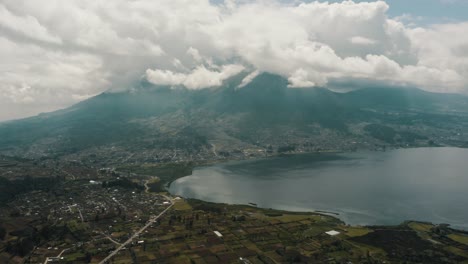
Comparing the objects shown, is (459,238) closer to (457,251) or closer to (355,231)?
(457,251)

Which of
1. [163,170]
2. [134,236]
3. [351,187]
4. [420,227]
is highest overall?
[163,170]

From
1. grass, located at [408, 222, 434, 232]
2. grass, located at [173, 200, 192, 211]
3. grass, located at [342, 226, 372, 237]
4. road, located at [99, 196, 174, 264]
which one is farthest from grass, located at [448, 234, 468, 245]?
road, located at [99, 196, 174, 264]

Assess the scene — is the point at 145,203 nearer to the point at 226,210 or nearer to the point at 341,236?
the point at 226,210

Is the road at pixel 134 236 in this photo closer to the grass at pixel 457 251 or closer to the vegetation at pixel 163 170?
the vegetation at pixel 163 170

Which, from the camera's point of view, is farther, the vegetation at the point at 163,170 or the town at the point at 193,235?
the vegetation at the point at 163,170

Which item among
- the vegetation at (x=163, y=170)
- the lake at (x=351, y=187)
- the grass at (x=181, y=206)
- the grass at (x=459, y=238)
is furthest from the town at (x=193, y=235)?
the vegetation at (x=163, y=170)

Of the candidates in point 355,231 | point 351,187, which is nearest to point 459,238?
point 355,231

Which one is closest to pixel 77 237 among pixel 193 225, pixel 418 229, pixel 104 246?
pixel 104 246

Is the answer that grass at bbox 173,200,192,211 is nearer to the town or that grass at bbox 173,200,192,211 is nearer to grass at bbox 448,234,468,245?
the town

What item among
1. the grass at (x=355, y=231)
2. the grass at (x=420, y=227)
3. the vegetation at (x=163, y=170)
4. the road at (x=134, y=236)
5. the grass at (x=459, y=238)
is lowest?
the road at (x=134, y=236)
